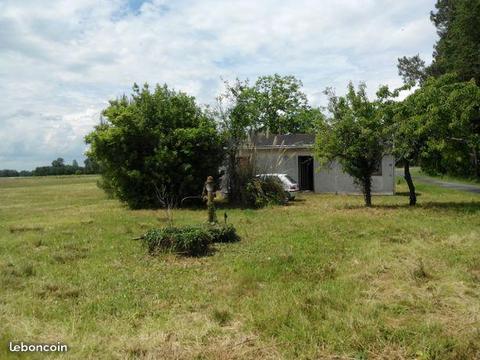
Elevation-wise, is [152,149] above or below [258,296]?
above

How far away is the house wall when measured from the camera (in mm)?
25984

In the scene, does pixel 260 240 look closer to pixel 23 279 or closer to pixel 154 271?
pixel 154 271

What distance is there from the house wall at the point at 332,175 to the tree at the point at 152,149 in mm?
4499

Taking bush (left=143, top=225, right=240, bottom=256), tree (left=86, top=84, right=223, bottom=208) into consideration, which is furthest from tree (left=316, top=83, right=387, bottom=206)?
bush (left=143, top=225, right=240, bottom=256)

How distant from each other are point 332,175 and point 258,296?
21.2m

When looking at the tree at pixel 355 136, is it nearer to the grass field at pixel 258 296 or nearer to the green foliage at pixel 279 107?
the grass field at pixel 258 296

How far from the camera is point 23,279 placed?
821 cm

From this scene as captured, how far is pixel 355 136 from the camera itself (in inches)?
727

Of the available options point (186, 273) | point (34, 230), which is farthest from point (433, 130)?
point (34, 230)

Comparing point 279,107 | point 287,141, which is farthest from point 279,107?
point 287,141

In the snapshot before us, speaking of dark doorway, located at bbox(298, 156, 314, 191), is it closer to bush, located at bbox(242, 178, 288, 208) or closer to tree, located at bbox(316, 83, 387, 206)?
bush, located at bbox(242, 178, 288, 208)

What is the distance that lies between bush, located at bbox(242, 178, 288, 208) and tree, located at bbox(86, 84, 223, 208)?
79.6 inches

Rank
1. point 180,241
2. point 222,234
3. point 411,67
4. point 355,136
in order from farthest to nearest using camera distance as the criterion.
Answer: point 411,67, point 355,136, point 222,234, point 180,241

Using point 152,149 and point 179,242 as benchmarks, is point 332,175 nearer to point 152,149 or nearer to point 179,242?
point 152,149
